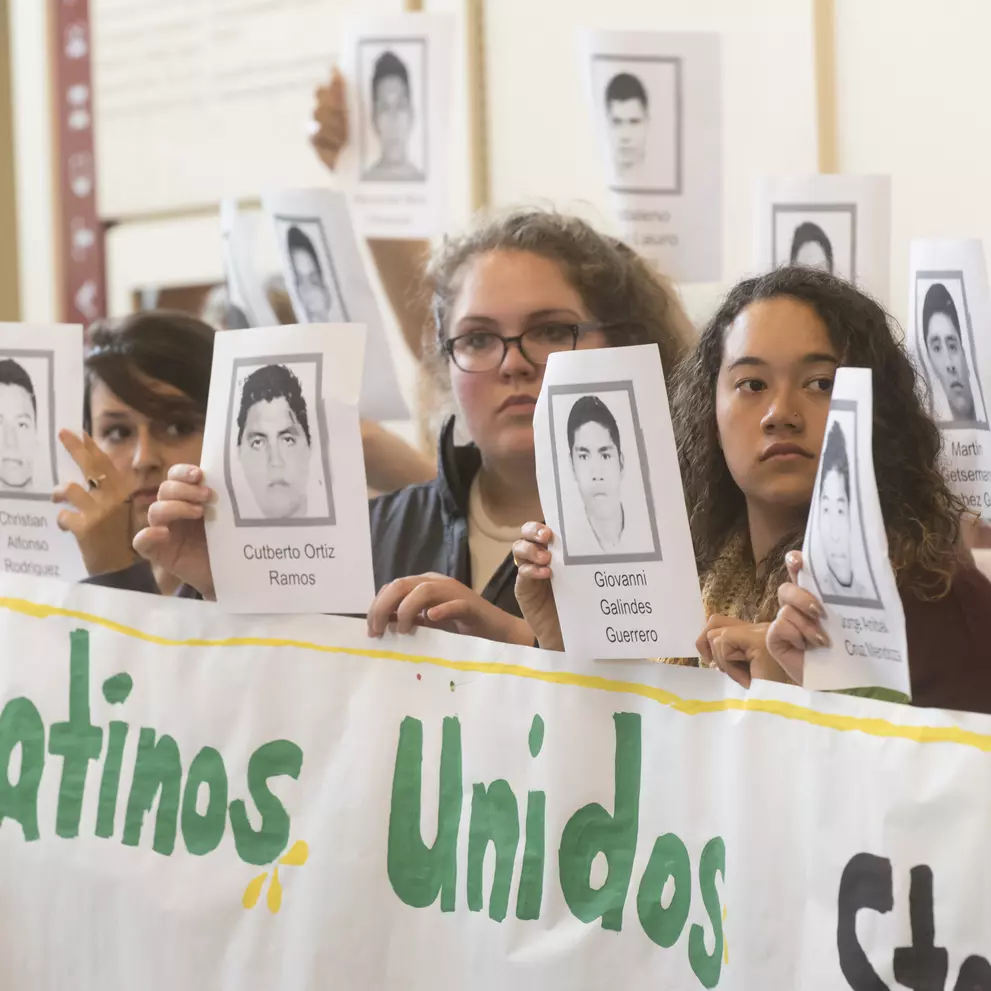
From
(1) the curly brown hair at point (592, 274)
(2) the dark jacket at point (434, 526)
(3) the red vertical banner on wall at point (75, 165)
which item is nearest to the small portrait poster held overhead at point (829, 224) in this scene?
(1) the curly brown hair at point (592, 274)

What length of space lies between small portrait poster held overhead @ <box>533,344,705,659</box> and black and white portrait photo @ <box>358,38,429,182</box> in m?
1.37

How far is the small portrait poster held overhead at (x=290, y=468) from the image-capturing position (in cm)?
137

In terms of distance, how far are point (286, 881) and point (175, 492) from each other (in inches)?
15.0

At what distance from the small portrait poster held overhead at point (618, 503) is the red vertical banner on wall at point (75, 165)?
10.2 ft

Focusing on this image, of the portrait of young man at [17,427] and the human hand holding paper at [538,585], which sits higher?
the portrait of young man at [17,427]

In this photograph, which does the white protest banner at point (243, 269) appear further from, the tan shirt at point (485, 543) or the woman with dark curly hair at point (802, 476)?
the woman with dark curly hair at point (802, 476)

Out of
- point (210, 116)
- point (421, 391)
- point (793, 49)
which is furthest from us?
point (210, 116)

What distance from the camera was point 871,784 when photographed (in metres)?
1.06

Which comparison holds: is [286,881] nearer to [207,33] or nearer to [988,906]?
[988,906]

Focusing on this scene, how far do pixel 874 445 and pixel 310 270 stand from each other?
3.71 feet

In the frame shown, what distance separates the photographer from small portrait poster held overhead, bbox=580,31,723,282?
232 centimetres

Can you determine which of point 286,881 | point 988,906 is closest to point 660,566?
point 988,906

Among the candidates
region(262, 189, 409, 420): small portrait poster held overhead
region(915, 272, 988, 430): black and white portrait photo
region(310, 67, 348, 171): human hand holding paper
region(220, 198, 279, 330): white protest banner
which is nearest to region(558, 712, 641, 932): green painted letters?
region(915, 272, 988, 430): black and white portrait photo

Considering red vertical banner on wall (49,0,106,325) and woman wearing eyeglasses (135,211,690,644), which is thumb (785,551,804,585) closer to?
woman wearing eyeglasses (135,211,690,644)
